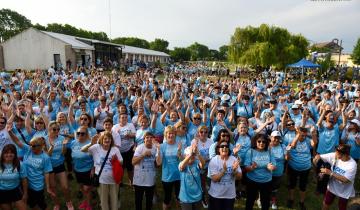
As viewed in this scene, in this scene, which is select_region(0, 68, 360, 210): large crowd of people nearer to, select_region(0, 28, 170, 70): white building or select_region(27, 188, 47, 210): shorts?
select_region(27, 188, 47, 210): shorts

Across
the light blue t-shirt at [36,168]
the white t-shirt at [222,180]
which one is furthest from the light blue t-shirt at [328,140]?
the light blue t-shirt at [36,168]

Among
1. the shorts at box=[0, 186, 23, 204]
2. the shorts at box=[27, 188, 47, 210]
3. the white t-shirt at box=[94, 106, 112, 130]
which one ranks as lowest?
the shorts at box=[27, 188, 47, 210]

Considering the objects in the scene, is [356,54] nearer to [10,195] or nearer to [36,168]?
[36,168]

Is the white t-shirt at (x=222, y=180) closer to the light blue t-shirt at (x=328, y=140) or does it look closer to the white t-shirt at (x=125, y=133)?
the white t-shirt at (x=125, y=133)

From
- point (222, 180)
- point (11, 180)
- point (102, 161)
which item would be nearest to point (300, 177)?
point (222, 180)

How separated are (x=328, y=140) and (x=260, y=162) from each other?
2.55m

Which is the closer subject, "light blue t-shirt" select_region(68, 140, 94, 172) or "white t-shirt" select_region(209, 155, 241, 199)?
"white t-shirt" select_region(209, 155, 241, 199)

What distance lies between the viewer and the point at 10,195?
4676 millimetres

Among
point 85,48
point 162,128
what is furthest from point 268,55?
point 162,128

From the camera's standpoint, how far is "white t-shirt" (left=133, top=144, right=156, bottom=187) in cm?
516

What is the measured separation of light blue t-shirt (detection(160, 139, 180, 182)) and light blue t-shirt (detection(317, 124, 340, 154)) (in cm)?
361

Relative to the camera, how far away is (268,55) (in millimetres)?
39438

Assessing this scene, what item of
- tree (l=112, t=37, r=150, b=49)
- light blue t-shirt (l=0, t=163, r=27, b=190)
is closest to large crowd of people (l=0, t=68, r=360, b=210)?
light blue t-shirt (l=0, t=163, r=27, b=190)

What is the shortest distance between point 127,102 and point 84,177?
4487mm
